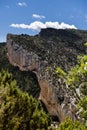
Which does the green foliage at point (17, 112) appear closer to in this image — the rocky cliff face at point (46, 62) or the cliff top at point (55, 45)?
the rocky cliff face at point (46, 62)

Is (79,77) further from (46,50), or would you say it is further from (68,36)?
(68,36)

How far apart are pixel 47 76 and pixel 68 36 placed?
177 feet

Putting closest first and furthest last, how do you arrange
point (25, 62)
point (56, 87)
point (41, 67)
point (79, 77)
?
1. point (79, 77)
2. point (56, 87)
3. point (41, 67)
4. point (25, 62)

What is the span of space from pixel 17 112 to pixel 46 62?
9641 centimetres

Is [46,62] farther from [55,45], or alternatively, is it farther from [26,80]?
[55,45]

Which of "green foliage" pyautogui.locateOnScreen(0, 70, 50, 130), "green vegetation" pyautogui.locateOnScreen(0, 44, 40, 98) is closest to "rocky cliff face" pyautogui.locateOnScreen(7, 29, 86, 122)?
"green vegetation" pyautogui.locateOnScreen(0, 44, 40, 98)

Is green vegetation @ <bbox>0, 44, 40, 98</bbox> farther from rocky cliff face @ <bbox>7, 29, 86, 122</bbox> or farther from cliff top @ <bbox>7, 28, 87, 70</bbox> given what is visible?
cliff top @ <bbox>7, 28, 87, 70</bbox>

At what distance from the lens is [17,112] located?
52.6 meters

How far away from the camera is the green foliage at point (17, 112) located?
165ft

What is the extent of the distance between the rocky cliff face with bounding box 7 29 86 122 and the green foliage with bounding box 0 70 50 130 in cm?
6091

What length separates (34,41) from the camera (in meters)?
163

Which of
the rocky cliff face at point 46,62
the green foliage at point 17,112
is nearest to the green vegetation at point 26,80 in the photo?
the rocky cliff face at point 46,62

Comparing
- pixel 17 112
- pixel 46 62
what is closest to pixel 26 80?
pixel 46 62

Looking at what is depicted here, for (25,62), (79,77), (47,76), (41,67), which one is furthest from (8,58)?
(79,77)
